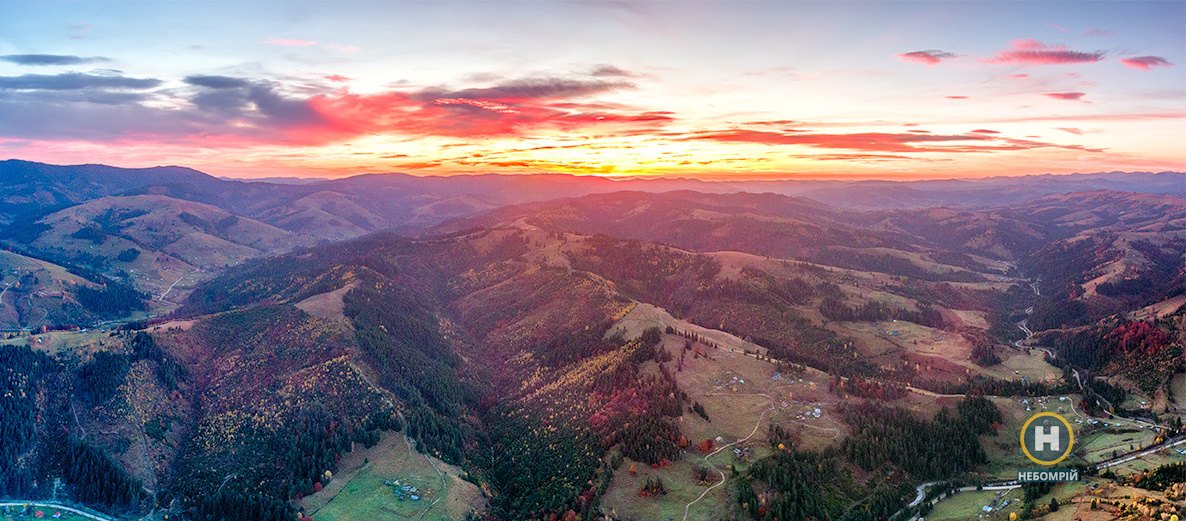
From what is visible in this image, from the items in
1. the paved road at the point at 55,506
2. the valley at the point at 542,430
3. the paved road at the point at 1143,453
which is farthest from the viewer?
the paved road at the point at 1143,453

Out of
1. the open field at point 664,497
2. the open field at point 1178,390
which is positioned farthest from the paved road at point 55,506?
the open field at point 1178,390

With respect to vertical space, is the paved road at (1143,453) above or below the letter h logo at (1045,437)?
above

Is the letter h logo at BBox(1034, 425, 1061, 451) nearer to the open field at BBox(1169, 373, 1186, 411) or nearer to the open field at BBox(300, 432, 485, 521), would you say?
the open field at BBox(1169, 373, 1186, 411)

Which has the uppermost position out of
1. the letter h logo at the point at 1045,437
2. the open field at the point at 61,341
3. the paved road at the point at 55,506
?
the open field at the point at 61,341

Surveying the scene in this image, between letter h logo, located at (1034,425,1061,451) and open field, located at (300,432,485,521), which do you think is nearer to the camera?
open field, located at (300,432,485,521)

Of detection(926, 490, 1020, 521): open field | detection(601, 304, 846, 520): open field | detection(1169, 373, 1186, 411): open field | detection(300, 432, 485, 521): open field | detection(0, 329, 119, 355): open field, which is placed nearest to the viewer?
detection(926, 490, 1020, 521): open field

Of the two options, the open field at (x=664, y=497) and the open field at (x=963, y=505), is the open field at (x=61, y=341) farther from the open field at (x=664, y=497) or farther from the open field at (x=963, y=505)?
the open field at (x=963, y=505)

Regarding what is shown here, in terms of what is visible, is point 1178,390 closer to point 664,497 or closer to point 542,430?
point 664,497

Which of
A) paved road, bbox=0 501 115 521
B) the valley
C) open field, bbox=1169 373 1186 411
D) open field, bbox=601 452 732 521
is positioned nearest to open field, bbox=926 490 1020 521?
the valley

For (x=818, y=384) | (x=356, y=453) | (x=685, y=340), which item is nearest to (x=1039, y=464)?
(x=818, y=384)
